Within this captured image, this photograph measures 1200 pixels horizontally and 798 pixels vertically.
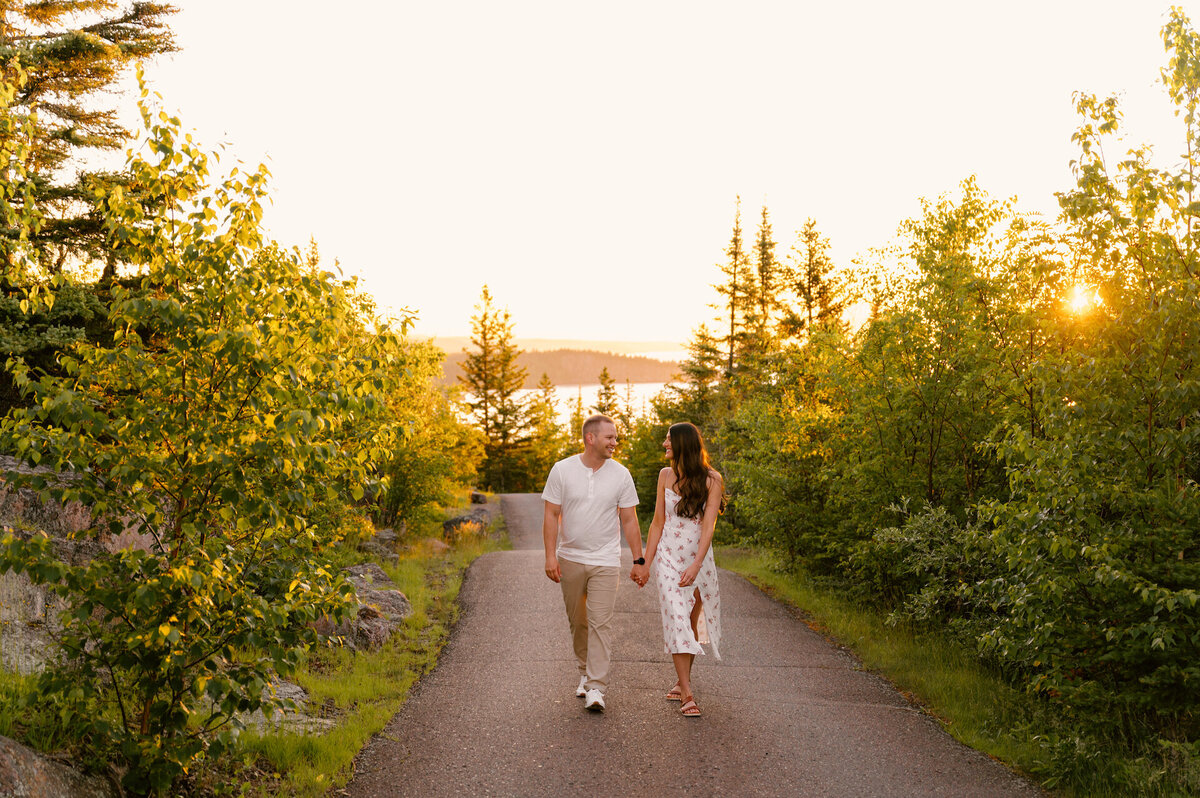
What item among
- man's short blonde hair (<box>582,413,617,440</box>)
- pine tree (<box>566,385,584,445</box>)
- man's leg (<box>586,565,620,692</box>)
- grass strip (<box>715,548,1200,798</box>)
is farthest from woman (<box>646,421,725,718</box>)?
pine tree (<box>566,385,584,445</box>)

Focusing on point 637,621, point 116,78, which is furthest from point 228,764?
point 116,78

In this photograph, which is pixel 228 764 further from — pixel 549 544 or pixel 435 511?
pixel 435 511

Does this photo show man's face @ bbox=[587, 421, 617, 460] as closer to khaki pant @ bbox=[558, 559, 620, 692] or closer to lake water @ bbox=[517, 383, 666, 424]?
khaki pant @ bbox=[558, 559, 620, 692]

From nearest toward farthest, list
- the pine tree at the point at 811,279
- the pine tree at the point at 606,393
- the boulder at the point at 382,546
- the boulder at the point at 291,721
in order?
1. the boulder at the point at 291,721
2. the boulder at the point at 382,546
3. the pine tree at the point at 811,279
4. the pine tree at the point at 606,393

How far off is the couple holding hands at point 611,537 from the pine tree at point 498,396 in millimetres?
60179

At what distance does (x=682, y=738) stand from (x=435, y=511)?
16361mm

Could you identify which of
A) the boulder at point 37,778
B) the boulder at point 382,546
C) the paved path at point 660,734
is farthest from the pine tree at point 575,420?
the boulder at point 37,778

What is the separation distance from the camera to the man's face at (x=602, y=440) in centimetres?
658

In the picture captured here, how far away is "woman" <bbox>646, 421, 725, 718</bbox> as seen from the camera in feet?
21.9

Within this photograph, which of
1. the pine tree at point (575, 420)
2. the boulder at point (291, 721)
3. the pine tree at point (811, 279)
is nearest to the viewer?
the boulder at point (291, 721)

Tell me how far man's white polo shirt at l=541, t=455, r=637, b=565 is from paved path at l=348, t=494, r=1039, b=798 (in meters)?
1.26

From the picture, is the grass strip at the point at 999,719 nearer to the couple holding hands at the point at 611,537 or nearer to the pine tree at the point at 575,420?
the couple holding hands at the point at 611,537

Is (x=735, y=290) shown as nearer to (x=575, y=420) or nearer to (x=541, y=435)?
(x=541, y=435)

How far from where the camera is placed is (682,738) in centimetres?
614
